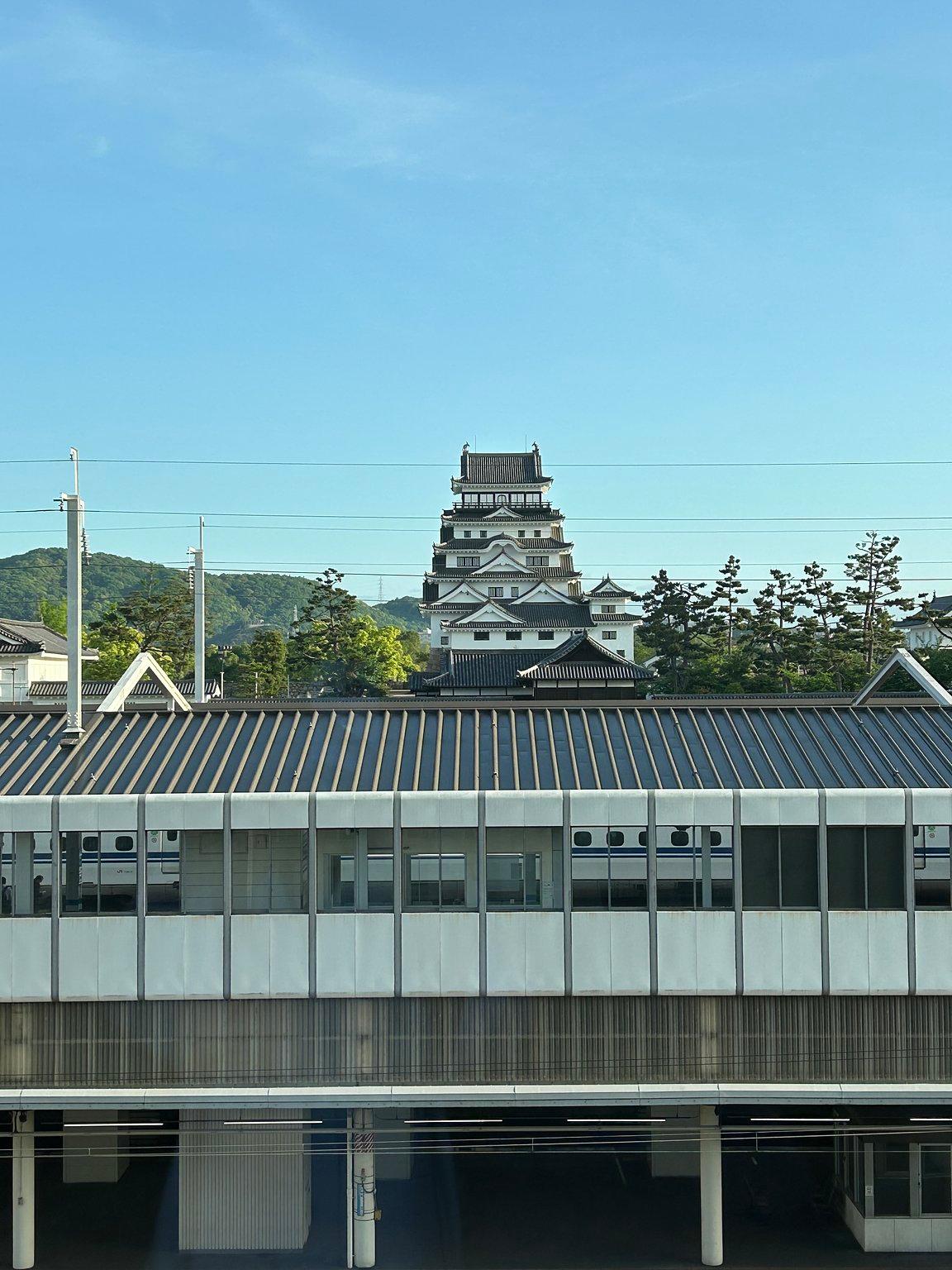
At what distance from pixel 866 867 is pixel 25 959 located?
394 inches

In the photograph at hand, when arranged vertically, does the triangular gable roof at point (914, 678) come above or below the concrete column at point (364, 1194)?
above

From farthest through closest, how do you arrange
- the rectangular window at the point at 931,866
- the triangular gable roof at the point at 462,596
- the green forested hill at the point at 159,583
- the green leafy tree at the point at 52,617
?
the green forested hill at the point at 159,583 → the green leafy tree at the point at 52,617 → the triangular gable roof at the point at 462,596 → the rectangular window at the point at 931,866

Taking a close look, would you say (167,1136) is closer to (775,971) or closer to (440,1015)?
(440,1015)

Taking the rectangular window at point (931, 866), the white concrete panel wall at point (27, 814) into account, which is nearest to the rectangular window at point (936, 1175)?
the rectangular window at point (931, 866)

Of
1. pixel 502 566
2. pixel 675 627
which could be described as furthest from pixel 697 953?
pixel 502 566

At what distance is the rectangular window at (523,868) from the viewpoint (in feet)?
42.2

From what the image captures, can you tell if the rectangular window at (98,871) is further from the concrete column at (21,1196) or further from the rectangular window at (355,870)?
the concrete column at (21,1196)

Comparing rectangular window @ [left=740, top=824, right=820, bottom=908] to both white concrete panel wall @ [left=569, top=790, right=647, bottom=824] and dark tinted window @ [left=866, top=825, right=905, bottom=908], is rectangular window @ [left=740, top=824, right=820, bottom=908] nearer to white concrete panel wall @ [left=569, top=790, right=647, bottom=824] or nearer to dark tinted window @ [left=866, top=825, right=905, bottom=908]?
dark tinted window @ [left=866, top=825, right=905, bottom=908]

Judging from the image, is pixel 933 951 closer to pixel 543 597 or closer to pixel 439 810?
pixel 439 810

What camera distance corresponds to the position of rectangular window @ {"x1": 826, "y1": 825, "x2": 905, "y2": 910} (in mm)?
12797

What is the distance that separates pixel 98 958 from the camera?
12773 millimetres

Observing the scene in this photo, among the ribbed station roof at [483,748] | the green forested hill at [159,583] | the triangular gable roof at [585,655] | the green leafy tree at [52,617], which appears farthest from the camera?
the green forested hill at [159,583]

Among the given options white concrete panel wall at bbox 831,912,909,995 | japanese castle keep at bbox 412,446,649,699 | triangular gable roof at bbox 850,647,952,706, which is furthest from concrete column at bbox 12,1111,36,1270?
japanese castle keep at bbox 412,446,649,699

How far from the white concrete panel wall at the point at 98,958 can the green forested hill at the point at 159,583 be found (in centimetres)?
8034
